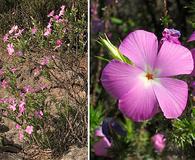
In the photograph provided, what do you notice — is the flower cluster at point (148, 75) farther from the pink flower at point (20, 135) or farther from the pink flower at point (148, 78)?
the pink flower at point (20, 135)

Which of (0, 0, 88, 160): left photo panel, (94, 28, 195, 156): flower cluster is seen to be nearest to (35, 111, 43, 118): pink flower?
(0, 0, 88, 160): left photo panel

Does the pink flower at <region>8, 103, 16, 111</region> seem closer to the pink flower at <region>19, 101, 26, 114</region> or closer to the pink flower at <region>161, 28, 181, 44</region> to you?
the pink flower at <region>19, 101, 26, 114</region>

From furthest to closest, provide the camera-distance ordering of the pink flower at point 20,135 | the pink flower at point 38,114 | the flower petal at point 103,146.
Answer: the pink flower at point 20,135 < the pink flower at point 38,114 < the flower petal at point 103,146

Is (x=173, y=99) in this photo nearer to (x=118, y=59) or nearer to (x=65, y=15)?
(x=118, y=59)

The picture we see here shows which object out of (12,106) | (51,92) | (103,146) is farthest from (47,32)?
(103,146)

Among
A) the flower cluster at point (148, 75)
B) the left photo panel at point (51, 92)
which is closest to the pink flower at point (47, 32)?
the left photo panel at point (51, 92)

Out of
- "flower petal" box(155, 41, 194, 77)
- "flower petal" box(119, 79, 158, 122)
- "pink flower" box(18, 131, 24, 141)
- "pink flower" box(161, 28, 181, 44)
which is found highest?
"pink flower" box(161, 28, 181, 44)

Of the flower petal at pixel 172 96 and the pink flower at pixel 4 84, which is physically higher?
the flower petal at pixel 172 96

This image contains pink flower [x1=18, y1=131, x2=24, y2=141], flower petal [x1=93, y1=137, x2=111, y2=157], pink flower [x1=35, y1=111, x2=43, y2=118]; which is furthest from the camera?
pink flower [x1=18, y1=131, x2=24, y2=141]

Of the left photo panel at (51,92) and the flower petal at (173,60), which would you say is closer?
the flower petal at (173,60)
